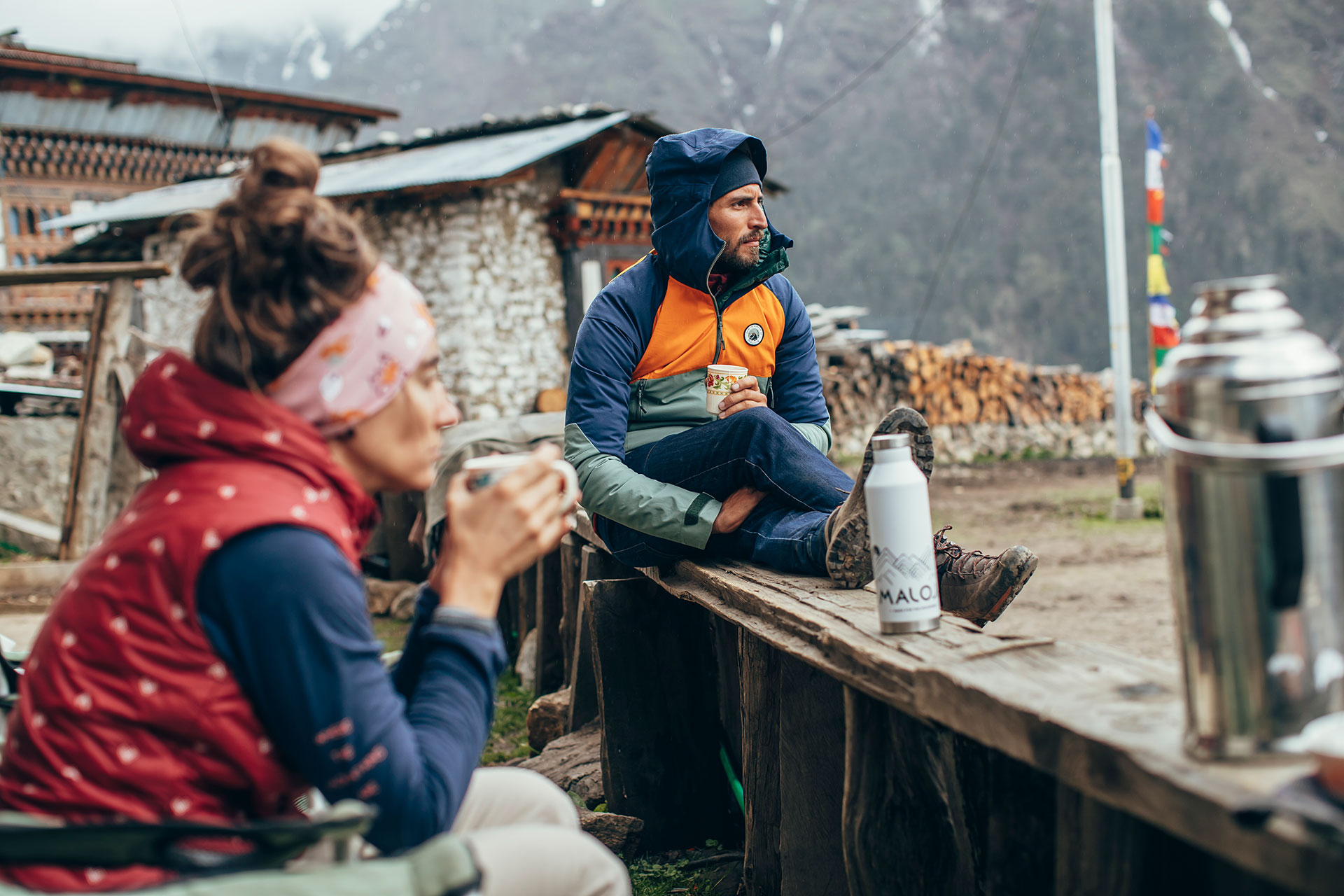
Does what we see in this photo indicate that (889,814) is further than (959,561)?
No

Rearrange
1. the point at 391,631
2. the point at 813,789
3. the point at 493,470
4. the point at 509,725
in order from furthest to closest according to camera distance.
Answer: the point at 391,631 < the point at 509,725 < the point at 813,789 < the point at 493,470

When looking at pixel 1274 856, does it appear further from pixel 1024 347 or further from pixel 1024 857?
pixel 1024 347

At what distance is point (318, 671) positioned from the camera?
45.8 inches

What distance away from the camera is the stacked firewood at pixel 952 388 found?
583 inches

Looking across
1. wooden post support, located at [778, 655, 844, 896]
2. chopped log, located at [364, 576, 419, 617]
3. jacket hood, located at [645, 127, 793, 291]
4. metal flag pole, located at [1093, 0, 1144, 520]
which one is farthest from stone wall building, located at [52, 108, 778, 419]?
wooden post support, located at [778, 655, 844, 896]

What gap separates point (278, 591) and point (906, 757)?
1.21 meters

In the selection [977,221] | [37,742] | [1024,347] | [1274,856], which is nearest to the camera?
[1274,856]

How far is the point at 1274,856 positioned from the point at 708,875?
2.04m

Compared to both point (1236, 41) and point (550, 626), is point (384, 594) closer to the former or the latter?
point (550, 626)

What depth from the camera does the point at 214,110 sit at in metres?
20.6

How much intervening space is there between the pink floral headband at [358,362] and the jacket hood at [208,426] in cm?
4

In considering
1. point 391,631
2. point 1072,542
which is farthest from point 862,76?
point 391,631

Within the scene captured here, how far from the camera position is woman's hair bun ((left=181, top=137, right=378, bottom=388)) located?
126cm

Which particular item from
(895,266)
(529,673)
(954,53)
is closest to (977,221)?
(895,266)
